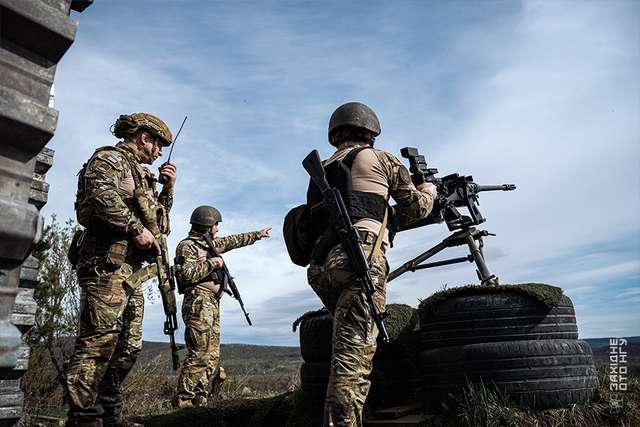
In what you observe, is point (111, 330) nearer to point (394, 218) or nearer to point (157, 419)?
point (157, 419)

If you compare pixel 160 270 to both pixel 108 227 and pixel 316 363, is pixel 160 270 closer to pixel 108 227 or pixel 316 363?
pixel 108 227

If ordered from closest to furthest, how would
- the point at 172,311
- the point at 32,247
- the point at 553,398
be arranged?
the point at 32,247
the point at 553,398
the point at 172,311

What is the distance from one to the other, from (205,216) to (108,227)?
12.0 ft

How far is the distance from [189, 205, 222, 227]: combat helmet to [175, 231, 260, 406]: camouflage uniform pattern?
0.61 feet

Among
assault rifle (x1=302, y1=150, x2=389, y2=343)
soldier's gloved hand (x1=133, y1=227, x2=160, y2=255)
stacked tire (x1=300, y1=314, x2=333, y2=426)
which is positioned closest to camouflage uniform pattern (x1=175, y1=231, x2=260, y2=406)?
stacked tire (x1=300, y1=314, x2=333, y2=426)

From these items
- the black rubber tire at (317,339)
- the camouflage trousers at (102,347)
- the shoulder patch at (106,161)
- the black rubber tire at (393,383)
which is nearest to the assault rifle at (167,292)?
the camouflage trousers at (102,347)

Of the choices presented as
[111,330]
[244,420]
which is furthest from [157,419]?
[111,330]

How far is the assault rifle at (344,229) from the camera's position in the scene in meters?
3.78

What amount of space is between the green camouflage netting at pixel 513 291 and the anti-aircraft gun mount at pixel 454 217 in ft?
4.54

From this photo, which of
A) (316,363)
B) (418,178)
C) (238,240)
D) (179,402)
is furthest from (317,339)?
(238,240)

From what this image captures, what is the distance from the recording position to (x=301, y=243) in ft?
14.3

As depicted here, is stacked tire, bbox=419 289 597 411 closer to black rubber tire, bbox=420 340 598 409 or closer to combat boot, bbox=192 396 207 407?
black rubber tire, bbox=420 340 598 409

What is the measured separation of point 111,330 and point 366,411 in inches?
82.6

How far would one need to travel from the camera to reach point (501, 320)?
423 centimetres
